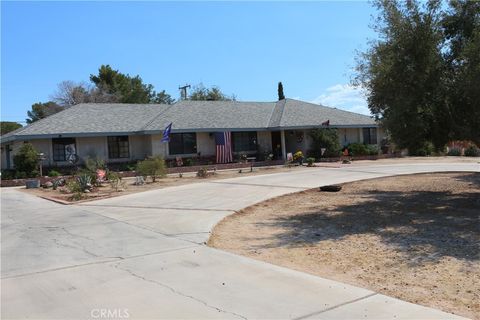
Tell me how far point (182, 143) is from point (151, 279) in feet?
90.1

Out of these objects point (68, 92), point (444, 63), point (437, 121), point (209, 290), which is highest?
point (68, 92)

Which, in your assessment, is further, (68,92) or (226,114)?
(68,92)

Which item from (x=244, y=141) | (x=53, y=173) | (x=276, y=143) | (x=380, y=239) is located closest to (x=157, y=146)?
(x=244, y=141)

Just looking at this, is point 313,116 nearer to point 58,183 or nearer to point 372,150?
point 372,150

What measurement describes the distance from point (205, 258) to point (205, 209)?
5.78m

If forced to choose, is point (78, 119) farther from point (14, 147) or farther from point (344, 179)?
point (344, 179)

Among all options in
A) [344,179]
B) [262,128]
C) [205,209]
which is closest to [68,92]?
[262,128]

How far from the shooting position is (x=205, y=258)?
25.7 ft

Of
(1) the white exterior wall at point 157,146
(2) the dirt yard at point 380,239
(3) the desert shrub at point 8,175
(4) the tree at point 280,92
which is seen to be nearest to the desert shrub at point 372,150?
(1) the white exterior wall at point 157,146

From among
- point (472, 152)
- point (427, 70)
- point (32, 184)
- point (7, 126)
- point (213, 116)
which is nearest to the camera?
point (427, 70)

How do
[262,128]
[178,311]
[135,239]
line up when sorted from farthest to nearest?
[262,128] < [135,239] < [178,311]

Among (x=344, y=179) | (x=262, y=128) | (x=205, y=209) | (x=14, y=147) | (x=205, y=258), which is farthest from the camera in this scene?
(x=262, y=128)
